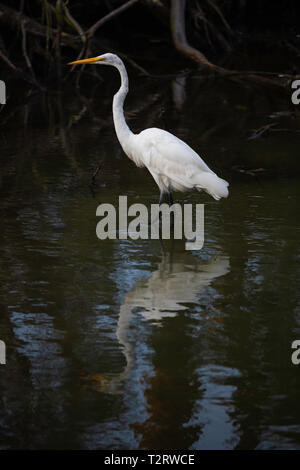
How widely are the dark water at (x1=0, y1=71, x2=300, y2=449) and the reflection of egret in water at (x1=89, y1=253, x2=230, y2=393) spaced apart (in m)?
0.01

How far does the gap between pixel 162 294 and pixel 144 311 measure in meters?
0.32

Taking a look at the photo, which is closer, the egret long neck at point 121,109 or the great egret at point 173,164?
the great egret at point 173,164

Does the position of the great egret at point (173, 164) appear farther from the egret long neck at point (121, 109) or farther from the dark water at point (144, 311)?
the dark water at point (144, 311)

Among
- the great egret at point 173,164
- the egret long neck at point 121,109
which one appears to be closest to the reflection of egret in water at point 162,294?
the great egret at point 173,164

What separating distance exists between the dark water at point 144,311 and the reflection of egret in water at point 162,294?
0.01 meters

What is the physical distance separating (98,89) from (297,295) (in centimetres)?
866

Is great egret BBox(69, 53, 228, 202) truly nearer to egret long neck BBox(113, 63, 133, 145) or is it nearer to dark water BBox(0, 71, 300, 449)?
egret long neck BBox(113, 63, 133, 145)

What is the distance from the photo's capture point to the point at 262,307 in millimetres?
4500

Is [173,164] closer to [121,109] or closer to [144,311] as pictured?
[121,109]

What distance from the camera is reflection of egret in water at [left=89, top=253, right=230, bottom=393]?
13.1 feet

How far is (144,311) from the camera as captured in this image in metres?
4.50

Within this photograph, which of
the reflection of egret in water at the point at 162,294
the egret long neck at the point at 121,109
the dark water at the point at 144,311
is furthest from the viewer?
the egret long neck at the point at 121,109

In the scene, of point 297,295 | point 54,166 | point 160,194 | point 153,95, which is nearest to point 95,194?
point 160,194

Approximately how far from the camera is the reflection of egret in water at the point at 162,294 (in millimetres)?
4004
